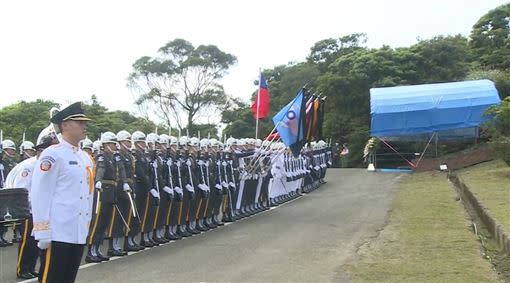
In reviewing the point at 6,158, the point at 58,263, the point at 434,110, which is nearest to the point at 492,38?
the point at 434,110

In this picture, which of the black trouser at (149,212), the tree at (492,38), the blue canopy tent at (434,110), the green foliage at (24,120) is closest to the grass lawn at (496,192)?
the black trouser at (149,212)

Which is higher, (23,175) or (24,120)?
(24,120)

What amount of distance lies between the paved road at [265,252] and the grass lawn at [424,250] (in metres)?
0.37

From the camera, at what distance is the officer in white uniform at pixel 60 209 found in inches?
176

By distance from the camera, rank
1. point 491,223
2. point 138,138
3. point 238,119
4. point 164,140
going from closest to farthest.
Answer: point 138,138, point 491,223, point 164,140, point 238,119

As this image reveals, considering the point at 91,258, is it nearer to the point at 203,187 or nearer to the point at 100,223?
the point at 100,223

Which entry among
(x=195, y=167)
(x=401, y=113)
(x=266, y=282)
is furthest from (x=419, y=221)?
(x=401, y=113)

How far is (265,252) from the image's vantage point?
9648 mm

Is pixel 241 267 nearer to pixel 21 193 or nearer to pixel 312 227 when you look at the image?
pixel 21 193

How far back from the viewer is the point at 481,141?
3159 centimetres

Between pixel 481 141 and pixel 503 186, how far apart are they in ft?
53.9

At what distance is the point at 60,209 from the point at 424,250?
623cm

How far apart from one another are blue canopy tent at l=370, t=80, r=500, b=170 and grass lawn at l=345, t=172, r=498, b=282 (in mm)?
15652

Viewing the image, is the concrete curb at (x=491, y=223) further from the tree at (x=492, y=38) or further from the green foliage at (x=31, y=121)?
the tree at (x=492, y=38)
